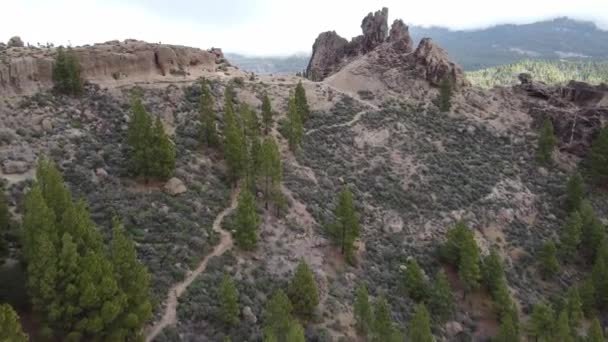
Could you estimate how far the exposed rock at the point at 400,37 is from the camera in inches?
4049

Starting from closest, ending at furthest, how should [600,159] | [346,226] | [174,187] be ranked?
[174,187] → [346,226] → [600,159]

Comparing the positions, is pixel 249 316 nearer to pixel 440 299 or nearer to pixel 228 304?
pixel 228 304

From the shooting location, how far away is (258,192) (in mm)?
57406

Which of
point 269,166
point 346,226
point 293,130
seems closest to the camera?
point 346,226

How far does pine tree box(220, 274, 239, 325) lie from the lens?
39219 millimetres

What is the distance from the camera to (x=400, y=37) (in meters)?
106

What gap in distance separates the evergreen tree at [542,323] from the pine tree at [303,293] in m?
23.2

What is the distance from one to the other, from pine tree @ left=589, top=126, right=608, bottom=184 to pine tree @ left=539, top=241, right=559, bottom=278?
80.4ft

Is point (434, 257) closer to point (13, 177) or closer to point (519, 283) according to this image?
point (519, 283)

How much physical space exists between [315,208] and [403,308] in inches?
588

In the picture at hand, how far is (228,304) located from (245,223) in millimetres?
9919

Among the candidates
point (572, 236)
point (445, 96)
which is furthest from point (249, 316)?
point (445, 96)

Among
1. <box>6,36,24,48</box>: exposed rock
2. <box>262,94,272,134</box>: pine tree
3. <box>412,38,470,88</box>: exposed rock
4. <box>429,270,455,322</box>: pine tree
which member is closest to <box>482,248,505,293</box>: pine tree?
<box>429,270,455,322</box>: pine tree

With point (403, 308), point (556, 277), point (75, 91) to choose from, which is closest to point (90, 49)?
point (75, 91)
